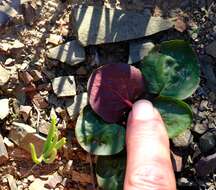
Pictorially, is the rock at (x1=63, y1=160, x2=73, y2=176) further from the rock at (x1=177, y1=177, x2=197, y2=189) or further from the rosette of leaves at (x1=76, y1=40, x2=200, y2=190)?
the rock at (x1=177, y1=177, x2=197, y2=189)

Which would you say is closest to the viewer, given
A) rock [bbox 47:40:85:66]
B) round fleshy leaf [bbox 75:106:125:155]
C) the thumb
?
the thumb

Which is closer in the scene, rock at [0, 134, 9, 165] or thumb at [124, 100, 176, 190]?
thumb at [124, 100, 176, 190]

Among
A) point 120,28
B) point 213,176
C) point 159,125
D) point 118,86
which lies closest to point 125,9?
point 120,28

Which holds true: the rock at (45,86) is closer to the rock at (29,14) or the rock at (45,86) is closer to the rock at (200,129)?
the rock at (29,14)

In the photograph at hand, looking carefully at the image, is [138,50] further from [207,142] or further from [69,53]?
[207,142]

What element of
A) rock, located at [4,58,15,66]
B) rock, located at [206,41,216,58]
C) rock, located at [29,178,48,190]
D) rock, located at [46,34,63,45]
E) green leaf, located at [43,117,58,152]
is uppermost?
rock, located at [46,34,63,45]

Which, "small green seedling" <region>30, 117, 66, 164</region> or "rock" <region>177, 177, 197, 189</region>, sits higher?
"small green seedling" <region>30, 117, 66, 164</region>

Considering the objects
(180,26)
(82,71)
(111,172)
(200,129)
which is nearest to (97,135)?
(111,172)

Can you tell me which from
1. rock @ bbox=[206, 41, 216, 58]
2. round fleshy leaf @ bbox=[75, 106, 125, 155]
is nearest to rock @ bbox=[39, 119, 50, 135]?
round fleshy leaf @ bbox=[75, 106, 125, 155]

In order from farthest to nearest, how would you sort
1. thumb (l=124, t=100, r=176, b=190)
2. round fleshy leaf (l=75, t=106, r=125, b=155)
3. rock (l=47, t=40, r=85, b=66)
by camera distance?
rock (l=47, t=40, r=85, b=66) < round fleshy leaf (l=75, t=106, r=125, b=155) < thumb (l=124, t=100, r=176, b=190)
